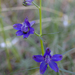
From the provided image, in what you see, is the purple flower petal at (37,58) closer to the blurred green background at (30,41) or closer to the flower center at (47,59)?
the flower center at (47,59)

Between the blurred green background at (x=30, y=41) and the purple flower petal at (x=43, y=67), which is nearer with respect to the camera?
the purple flower petal at (x=43, y=67)

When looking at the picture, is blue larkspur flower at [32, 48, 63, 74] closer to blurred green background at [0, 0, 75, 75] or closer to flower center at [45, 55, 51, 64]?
flower center at [45, 55, 51, 64]

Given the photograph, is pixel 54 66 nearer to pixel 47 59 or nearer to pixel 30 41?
pixel 47 59

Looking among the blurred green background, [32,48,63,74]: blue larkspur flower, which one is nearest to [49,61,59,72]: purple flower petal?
[32,48,63,74]: blue larkspur flower

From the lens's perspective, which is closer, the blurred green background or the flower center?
the flower center

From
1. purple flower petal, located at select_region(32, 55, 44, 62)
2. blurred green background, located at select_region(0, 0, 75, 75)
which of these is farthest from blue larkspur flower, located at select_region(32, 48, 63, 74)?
blurred green background, located at select_region(0, 0, 75, 75)

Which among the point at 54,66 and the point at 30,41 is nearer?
the point at 54,66

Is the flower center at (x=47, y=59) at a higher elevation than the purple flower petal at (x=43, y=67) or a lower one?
higher

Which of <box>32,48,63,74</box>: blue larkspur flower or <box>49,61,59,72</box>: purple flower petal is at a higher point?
<box>32,48,63,74</box>: blue larkspur flower

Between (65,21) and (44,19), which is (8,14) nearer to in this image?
(44,19)

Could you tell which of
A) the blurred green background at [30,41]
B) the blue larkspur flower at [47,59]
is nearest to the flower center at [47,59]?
the blue larkspur flower at [47,59]

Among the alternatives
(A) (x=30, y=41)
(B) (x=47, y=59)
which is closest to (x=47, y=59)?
(B) (x=47, y=59)
